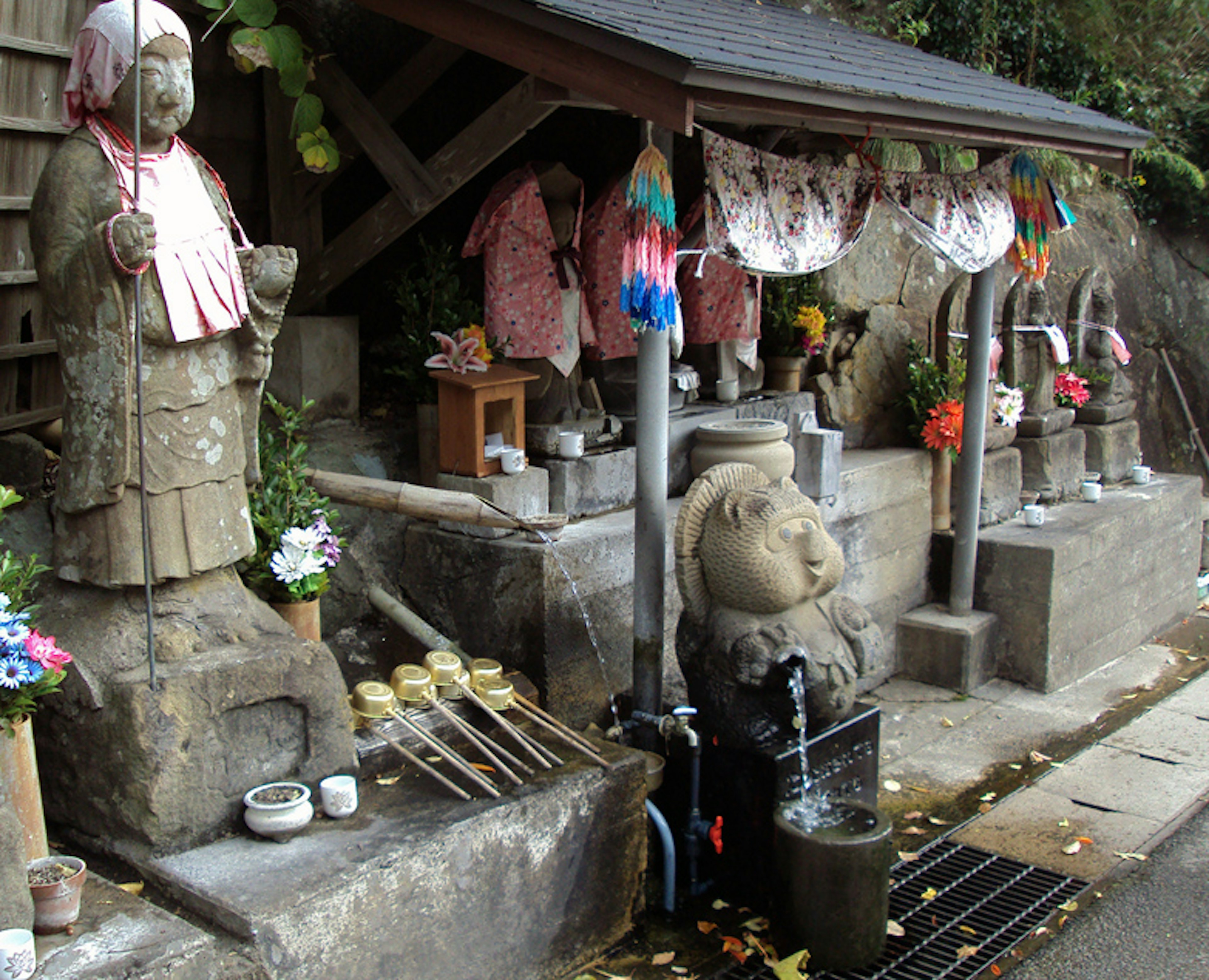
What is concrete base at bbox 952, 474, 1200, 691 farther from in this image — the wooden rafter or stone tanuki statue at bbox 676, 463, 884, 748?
the wooden rafter

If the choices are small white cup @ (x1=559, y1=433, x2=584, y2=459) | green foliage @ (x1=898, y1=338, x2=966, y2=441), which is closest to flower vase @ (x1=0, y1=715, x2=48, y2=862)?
small white cup @ (x1=559, y1=433, x2=584, y2=459)

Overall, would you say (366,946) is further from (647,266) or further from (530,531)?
(647,266)

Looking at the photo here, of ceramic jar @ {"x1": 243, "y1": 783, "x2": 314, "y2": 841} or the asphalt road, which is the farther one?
the asphalt road

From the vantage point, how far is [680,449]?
289 inches

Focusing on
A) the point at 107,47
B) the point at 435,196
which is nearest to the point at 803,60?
the point at 435,196

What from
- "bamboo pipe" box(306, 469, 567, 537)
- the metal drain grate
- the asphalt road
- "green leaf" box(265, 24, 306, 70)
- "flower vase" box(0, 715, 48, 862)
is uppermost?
"green leaf" box(265, 24, 306, 70)

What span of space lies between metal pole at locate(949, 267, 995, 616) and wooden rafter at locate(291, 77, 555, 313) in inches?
138

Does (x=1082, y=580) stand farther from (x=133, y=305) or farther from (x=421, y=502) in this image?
(x=133, y=305)

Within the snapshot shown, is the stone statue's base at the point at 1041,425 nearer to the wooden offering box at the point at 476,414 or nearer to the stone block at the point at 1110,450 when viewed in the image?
the stone block at the point at 1110,450

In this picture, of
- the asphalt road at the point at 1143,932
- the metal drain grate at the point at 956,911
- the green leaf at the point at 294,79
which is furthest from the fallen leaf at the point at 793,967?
the green leaf at the point at 294,79

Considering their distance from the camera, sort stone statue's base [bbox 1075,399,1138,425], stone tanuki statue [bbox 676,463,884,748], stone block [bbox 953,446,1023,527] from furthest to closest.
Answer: stone statue's base [bbox 1075,399,1138,425], stone block [bbox 953,446,1023,527], stone tanuki statue [bbox 676,463,884,748]

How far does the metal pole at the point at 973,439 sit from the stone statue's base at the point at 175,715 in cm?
504

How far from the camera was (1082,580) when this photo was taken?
27.5ft

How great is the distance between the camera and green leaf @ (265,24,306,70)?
208 inches
